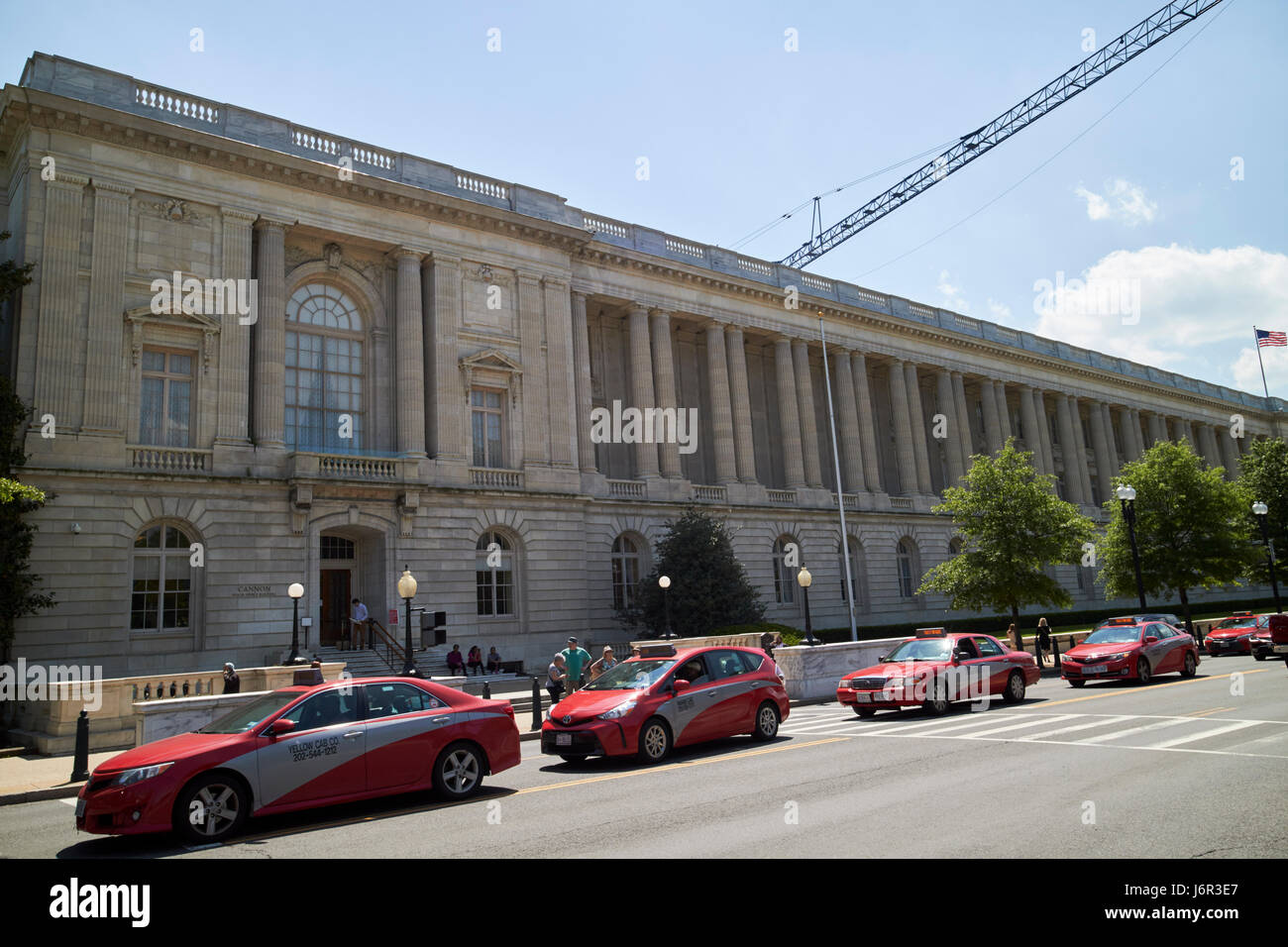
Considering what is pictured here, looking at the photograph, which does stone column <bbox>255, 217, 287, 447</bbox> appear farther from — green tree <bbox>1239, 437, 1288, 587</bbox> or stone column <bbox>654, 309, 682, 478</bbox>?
green tree <bbox>1239, 437, 1288, 587</bbox>

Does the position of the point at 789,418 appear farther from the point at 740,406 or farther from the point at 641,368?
the point at 641,368

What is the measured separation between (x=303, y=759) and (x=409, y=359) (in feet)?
84.8

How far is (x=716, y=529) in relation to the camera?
123 ft

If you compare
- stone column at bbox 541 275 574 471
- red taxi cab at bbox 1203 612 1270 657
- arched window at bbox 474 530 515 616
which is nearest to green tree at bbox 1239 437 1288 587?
red taxi cab at bbox 1203 612 1270 657

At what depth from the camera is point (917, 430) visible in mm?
55906

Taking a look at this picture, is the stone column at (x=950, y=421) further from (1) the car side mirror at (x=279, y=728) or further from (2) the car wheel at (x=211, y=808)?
(2) the car wheel at (x=211, y=808)

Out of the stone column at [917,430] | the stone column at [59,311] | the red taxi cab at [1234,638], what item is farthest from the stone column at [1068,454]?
the stone column at [59,311]

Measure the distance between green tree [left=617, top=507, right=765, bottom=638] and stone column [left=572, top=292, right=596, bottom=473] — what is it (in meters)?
5.24

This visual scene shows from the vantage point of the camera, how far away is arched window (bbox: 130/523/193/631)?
27125 millimetres

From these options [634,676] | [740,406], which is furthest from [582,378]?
[634,676]
